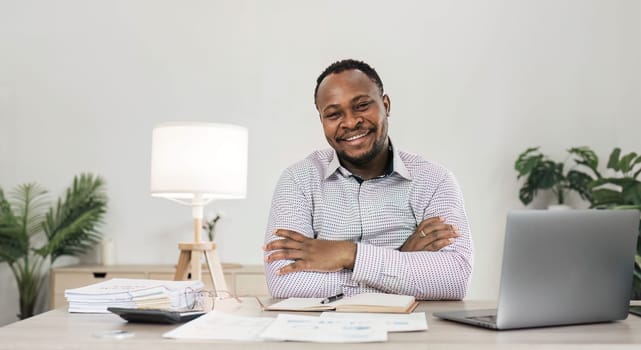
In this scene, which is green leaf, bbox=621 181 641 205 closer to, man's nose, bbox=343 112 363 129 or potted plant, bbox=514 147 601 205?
potted plant, bbox=514 147 601 205

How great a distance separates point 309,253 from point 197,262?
1420 millimetres

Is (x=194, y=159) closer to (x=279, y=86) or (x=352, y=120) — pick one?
(x=352, y=120)

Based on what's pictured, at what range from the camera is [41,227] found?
15.7ft

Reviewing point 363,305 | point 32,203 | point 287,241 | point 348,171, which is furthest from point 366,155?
point 32,203

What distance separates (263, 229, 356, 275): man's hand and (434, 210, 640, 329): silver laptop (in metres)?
0.56

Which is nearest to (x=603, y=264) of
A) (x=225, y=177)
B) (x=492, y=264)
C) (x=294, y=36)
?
(x=225, y=177)

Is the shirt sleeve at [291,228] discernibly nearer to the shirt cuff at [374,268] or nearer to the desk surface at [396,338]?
the shirt cuff at [374,268]

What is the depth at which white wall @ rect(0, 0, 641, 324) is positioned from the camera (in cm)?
471

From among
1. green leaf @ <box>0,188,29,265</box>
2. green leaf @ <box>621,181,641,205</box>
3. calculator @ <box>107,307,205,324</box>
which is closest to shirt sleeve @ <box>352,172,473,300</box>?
calculator @ <box>107,307,205,324</box>

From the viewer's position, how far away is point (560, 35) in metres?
4.74

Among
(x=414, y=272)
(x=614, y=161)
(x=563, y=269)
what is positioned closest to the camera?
(x=563, y=269)

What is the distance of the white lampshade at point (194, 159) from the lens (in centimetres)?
319

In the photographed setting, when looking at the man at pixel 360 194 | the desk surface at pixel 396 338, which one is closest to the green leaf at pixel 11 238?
the man at pixel 360 194

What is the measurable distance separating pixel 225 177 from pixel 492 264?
2.21m
